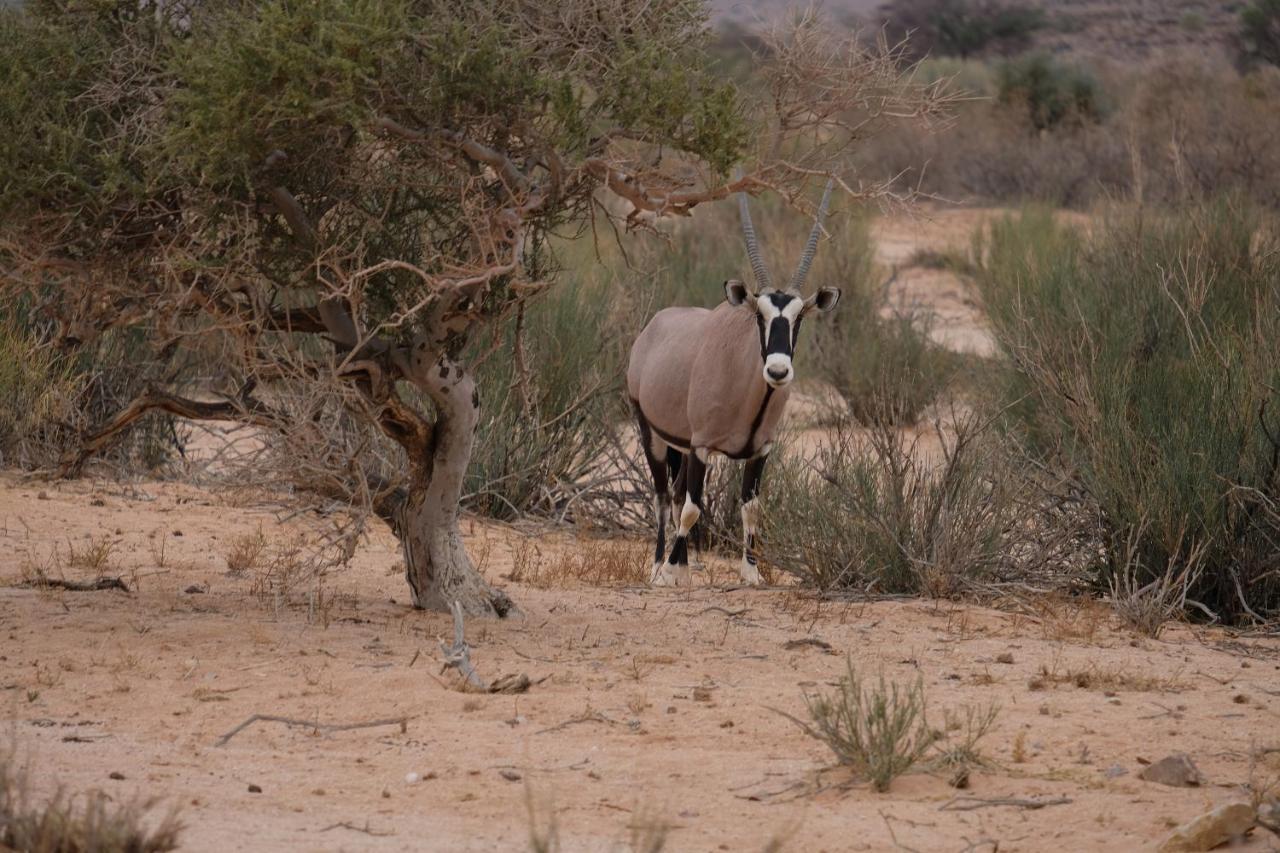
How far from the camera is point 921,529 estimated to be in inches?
349

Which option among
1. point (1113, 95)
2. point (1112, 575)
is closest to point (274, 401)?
point (1112, 575)

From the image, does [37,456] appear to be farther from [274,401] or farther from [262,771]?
[262,771]

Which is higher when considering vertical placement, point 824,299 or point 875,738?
point 824,299

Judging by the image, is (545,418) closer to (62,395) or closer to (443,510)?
(62,395)

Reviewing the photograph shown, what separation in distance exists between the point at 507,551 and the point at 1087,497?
3519 mm

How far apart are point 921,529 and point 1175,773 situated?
147 inches

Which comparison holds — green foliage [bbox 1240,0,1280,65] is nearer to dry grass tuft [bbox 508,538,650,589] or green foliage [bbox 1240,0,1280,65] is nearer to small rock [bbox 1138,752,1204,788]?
dry grass tuft [bbox 508,538,650,589]

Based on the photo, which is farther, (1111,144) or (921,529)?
(1111,144)

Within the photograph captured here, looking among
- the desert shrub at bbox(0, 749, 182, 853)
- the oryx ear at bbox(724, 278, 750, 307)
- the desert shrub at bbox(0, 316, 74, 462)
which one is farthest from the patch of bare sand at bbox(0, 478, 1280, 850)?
the desert shrub at bbox(0, 316, 74, 462)

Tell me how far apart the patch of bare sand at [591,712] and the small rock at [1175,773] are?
0.16ft

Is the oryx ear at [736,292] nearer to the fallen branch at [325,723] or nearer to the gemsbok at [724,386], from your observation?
the gemsbok at [724,386]

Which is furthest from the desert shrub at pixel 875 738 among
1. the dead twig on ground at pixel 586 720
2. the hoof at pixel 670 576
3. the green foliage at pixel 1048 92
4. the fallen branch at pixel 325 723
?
the green foliage at pixel 1048 92

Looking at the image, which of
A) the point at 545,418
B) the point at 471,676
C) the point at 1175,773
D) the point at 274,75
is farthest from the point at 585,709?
the point at 545,418

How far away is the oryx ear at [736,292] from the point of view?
9.64 metres
